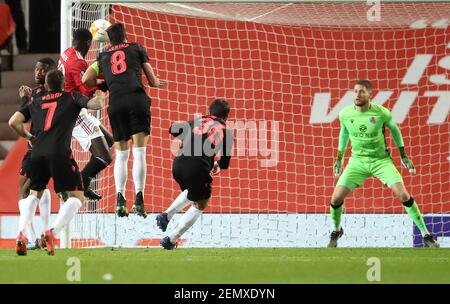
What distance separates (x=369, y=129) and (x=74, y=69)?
297cm

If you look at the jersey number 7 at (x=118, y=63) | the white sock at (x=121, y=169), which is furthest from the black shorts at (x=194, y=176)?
the jersey number 7 at (x=118, y=63)

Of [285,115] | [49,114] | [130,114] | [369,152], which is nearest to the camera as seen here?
[49,114]

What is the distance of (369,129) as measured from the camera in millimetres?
12117

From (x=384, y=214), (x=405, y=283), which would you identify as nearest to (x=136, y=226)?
(x=384, y=214)

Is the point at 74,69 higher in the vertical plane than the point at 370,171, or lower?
higher

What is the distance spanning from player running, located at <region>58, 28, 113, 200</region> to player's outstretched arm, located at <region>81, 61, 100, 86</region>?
11 cm

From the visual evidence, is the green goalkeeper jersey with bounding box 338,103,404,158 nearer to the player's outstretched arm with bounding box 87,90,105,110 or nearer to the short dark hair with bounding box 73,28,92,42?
the short dark hair with bounding box 73,28,92,42

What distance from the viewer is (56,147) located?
34.1 feet

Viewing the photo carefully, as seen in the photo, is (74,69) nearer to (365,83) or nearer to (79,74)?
(79,74)

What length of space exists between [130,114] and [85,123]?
1.11 metres

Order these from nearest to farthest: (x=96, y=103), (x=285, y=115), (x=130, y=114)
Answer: (x=96, y=103) → (x=130, y=114) → (x=285, y=115)

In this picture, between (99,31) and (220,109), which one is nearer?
(220,109)

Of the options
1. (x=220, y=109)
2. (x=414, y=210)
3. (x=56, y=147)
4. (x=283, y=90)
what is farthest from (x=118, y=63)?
(x=283, y=90)

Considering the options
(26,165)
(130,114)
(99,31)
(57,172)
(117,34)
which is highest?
(99,31)
